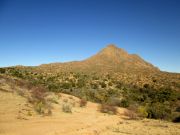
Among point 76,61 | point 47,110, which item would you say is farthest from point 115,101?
point 76,61

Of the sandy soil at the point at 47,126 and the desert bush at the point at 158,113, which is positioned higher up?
the sandy soil at the point at 47,126

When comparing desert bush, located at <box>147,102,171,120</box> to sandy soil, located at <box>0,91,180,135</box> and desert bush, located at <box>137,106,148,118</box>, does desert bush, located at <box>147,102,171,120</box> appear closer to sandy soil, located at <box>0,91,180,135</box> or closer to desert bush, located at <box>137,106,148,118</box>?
desert bush, located at <box>137,106,148,118</box>

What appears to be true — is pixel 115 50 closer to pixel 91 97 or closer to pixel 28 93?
pixel 91 97

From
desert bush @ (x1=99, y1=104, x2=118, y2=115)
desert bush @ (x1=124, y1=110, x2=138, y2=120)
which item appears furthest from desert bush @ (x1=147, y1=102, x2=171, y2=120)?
desert bush @ (x1=99, y1=104, x2=118, y2=115)

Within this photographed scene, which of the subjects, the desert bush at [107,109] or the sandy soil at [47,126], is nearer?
the sandy soil at [47,126]

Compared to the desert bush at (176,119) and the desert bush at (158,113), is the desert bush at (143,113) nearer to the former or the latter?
the desert bush at (158,113)

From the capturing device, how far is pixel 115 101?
3036cm

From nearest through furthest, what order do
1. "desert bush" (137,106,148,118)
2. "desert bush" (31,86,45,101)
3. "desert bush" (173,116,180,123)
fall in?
"desert bush" (31,86,45,101) < "desert bush" (173,116,180,123) < "desert bush" (137,106,148,118)

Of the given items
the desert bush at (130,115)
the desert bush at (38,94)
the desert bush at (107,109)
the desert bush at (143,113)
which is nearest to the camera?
the desert bush at (38,94)

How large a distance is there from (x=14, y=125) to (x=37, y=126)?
114 cm

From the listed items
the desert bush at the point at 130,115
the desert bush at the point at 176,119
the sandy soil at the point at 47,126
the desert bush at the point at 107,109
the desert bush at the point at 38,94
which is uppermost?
the desert bush at the point at 38,94

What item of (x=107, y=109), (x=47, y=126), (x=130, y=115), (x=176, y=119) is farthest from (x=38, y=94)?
(x=176, y=119)

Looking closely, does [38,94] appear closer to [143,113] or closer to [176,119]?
[143,113]

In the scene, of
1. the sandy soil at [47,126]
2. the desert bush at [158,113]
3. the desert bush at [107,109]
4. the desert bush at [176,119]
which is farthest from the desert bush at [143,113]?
the sandy soil at [47,126]
